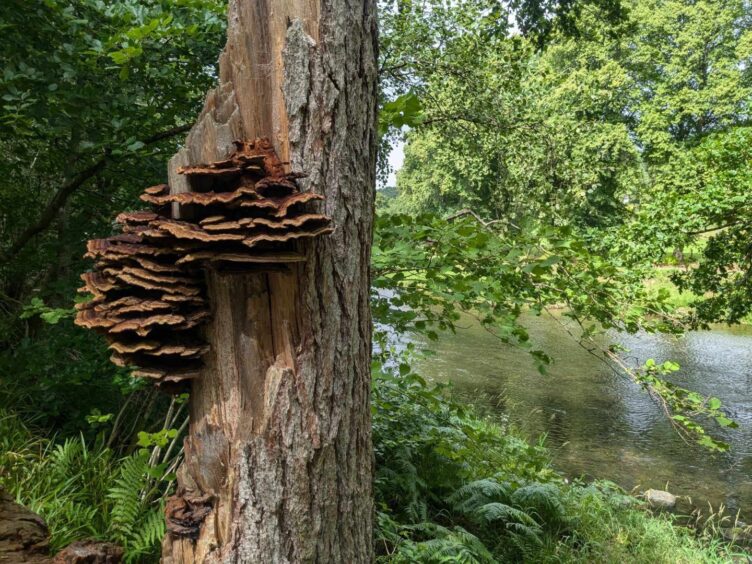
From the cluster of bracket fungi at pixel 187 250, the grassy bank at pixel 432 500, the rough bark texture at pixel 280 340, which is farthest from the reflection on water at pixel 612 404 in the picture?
the cluster of bracket fungi at pixel 187 250

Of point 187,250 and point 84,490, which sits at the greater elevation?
point 187,250

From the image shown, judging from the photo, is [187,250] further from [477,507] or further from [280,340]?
[477,507]

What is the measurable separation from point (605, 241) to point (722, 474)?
4.40 m

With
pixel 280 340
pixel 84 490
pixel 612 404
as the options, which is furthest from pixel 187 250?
pixel 612 404

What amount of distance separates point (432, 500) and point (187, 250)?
3787mm

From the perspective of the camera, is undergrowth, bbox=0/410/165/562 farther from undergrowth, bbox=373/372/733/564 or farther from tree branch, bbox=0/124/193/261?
undergrowth, bbox=373/372/733/564

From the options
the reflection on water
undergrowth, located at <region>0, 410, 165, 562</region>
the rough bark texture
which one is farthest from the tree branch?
the reflection on water

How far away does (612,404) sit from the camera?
1017 centimetres

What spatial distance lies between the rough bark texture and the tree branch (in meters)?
2.15

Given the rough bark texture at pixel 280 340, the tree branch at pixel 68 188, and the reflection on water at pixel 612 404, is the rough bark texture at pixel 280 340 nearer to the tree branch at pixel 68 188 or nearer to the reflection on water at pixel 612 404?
the tree branch at pixel 68 188

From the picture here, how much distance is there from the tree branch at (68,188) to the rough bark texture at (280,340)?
2.15 m

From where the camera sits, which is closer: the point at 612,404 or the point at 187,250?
the point at 187,250

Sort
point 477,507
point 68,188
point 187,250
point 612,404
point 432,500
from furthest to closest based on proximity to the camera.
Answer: point 612,404, point 432,500, point 477,507, point 68,188, point 187,250

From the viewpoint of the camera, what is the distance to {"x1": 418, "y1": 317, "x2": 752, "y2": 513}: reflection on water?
7273mm
